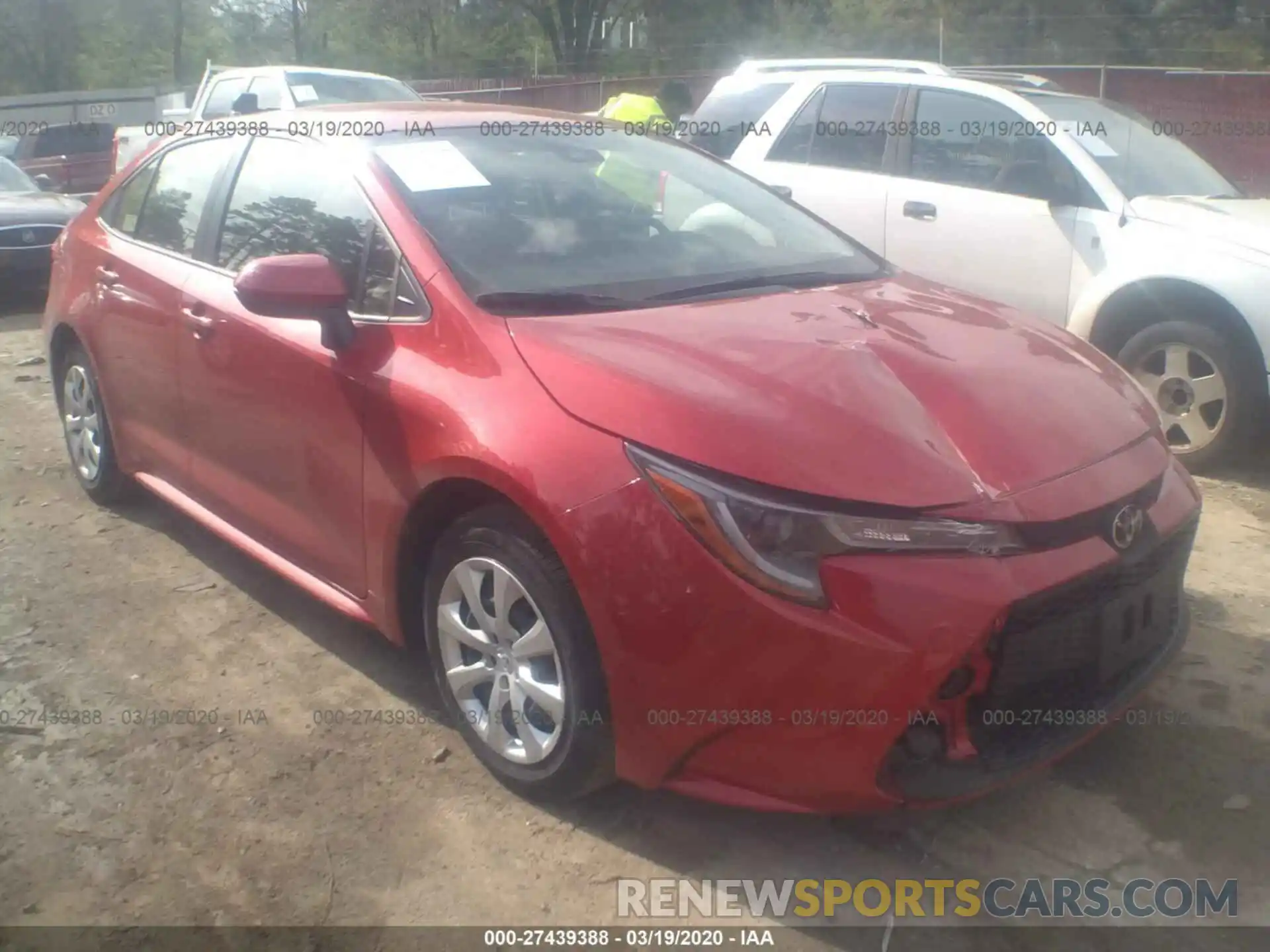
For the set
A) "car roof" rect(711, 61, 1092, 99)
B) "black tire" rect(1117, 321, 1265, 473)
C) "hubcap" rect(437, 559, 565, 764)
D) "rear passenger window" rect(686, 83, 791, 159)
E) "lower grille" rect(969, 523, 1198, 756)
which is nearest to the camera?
"lower grille" rect(969, 523, 1198, 756)

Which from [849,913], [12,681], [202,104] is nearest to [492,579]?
[849,913]

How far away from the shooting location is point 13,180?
37.0 feet

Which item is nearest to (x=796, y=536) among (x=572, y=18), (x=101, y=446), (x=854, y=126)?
(x=101, y=446)

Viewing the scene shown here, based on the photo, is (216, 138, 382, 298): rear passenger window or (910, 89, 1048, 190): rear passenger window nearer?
(216, 138, 382, 298): rear passenger window

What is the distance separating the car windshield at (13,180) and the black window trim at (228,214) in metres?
8.41

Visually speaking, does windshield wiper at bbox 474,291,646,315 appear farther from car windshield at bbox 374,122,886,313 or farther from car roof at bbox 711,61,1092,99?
car roof at bbox 711,61,1092,99

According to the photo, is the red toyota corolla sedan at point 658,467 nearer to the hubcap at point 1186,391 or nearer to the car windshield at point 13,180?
the hubcap at point 1186,391

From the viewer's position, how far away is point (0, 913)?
258 cm

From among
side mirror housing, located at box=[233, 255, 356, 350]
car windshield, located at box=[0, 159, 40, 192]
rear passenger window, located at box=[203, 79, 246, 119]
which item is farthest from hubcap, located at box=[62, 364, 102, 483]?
rear passenger window, located at box=[203, 79, 246, 119]

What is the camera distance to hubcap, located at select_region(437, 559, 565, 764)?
2.70 meters

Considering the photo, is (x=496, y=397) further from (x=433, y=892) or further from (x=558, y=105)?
(x=558, y=105)

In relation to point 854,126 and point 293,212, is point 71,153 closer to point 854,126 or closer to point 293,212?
point 854,126

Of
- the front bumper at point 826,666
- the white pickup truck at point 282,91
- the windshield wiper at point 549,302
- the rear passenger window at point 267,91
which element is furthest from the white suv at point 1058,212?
the rear passenger window at point 267,91

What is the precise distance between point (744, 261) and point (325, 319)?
122 cm
